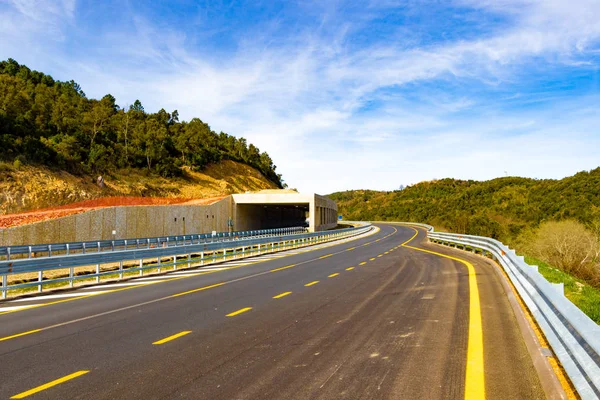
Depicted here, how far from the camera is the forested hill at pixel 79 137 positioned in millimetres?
54219

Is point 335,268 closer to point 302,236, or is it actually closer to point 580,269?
point 580,269

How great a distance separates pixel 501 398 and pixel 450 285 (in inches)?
350

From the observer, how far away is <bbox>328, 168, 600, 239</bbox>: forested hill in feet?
228

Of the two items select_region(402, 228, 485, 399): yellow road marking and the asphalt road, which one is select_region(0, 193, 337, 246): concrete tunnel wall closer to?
the asphalt road

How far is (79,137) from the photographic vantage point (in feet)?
227

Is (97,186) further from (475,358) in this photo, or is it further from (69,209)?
(475,358)

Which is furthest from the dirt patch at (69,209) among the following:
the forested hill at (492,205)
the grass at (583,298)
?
the forested hill at (492,205)

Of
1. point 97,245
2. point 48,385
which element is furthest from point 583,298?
point 97,245

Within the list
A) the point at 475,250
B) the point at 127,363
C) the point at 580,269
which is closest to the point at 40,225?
the point at 475,250

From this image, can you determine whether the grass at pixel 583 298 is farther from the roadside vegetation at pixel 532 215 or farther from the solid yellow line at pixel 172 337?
the solid yellow line at pixel 172 337

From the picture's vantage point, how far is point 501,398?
4891 millimetres

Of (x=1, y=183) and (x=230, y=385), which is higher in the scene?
(x=1, y=183)

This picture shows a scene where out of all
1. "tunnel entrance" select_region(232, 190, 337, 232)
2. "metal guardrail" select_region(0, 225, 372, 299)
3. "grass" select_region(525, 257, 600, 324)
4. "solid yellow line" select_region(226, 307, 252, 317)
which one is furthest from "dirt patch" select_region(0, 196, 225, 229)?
"grass" select_region(525, 257, 600, 324)

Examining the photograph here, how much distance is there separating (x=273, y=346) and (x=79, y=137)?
70.5 metres
